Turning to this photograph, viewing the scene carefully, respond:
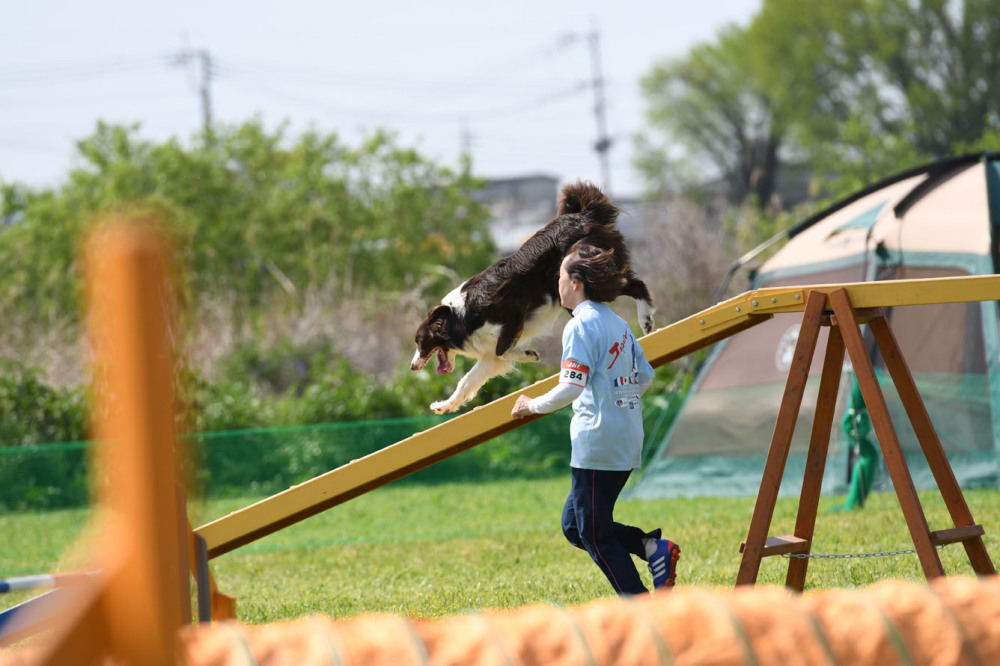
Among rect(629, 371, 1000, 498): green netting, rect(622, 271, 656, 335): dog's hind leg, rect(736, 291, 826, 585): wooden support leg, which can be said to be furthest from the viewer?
rect(629, 371, 1000, 498): green netting

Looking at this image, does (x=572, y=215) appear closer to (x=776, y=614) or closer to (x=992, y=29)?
(x=776, y=614)

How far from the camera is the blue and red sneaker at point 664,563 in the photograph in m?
3.96

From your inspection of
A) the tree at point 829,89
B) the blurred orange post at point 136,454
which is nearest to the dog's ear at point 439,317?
the blurred orange post at point 136,454

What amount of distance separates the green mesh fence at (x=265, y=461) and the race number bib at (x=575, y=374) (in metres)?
6.20

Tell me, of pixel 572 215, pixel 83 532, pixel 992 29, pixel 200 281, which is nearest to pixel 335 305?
pixel 200 281

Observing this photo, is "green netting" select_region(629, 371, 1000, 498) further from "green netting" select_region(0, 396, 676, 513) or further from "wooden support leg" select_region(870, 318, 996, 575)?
"wooden support leg" select_region(870, 318, 996, 575)

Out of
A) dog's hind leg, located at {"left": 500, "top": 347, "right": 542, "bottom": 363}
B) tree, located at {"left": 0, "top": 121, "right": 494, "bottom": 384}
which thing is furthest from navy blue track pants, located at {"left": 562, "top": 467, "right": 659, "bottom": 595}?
tree, located at {"left": 0, "top": 121, "right": 494, "bottom": 384}

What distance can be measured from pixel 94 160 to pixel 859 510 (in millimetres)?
20419

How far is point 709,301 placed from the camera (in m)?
15.9

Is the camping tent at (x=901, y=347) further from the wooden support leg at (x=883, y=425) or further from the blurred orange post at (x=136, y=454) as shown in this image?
the blurred orange post at (x=136, y=454)

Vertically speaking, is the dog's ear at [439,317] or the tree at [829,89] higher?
the tree at [829,89]

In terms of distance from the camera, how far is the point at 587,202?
14.0ft

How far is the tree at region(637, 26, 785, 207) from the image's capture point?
48.6 m

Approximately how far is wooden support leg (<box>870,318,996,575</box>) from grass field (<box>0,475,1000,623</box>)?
0.92 metres
